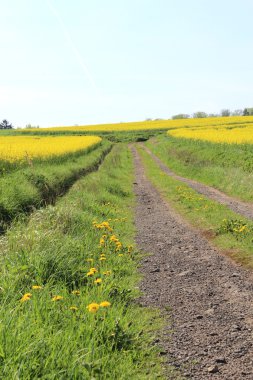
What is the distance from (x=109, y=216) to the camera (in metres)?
10.8

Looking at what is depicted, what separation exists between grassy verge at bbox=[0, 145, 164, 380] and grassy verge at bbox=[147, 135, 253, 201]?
9.76 meters

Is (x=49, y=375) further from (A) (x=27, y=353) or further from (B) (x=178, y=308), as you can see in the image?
(B) (x=178, y=308)

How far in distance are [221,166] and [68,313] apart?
18.7 metres

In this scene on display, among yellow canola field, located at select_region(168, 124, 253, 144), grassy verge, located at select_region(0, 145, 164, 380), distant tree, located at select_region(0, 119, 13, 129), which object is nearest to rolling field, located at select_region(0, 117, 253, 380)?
grassy verge, located at select_region(0, 145, 164, 380)

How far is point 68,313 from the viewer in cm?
402

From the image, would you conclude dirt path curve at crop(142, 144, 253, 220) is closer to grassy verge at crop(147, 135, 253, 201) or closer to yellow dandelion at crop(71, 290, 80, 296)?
grassy verge at crop(147, 135, 253, 201)

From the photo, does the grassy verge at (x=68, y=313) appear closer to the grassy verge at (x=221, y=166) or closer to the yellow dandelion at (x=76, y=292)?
the yellow dandelion at (x=76, y=292)

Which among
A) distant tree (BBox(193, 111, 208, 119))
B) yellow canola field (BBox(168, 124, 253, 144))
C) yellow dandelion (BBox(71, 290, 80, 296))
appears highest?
distant tree (BBox(193, 111, 208, 119))

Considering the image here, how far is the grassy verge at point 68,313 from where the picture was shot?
120 inches

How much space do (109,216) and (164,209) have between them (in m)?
2.75

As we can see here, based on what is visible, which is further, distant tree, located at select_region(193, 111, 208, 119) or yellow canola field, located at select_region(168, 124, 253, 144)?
distant tree, located at select_region(193, 111, 208, 119)

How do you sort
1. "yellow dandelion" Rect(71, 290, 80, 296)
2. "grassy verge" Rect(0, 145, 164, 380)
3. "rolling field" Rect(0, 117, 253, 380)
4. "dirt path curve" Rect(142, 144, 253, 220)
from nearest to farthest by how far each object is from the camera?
"grassy verge" Rect(0, 145, 164, 380) → "rolling field" Rect(0, 117, 253, 380) → "yellow dandelion" Rect(71, 290, 80, 296) → "dirt path curve" Rect(142, 144, 253, 220)

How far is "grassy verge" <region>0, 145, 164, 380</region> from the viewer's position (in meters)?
3.06

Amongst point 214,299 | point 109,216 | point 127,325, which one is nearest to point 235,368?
point 127,325
